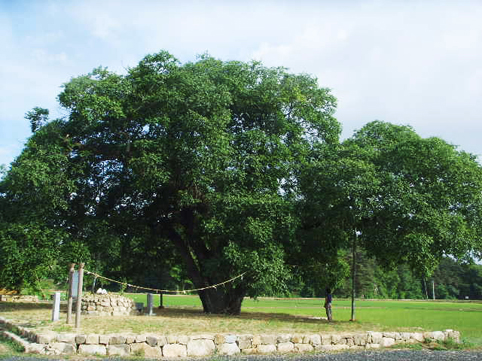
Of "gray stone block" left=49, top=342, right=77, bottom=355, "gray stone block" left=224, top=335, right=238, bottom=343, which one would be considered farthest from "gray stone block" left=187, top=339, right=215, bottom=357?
"gray stone block" left=49, top=342, right=77, bottom=355

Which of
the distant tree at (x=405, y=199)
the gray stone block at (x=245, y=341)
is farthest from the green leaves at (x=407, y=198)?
the gray stone block at (x=245, y=341)

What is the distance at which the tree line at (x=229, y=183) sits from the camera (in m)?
17.7

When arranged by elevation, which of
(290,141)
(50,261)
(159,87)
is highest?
(159,87)

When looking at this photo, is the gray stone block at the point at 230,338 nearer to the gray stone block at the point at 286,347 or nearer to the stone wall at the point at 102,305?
the gray stone block at the point at 286,347

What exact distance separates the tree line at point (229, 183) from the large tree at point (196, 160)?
65 millimetres

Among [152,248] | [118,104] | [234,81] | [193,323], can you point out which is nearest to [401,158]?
[234,81]

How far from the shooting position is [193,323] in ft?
51.6

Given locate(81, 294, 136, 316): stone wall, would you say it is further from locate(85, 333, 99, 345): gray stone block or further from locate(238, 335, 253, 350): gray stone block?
locate(238, 335, 253, 350): gray stone block

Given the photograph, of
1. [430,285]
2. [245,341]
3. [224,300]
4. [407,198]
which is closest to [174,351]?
[245,341]

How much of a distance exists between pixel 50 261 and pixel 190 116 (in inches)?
315

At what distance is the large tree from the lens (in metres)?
18.4

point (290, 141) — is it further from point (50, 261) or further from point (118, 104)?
point (50, 261)

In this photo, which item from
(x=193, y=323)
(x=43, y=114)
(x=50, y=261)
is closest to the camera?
(x=193, y=323)

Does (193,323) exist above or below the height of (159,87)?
below
